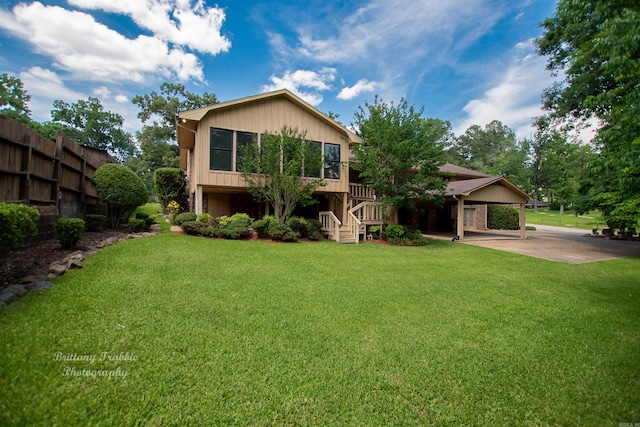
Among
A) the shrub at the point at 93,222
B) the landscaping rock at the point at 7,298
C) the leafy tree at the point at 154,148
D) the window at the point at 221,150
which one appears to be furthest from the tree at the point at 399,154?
the leafy tree at the point at 154,148

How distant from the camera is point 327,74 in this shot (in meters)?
18.7

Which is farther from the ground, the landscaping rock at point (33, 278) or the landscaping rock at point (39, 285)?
the landscaping rock at point (33, 278)

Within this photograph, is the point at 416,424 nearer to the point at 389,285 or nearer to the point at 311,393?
the point at 311,393

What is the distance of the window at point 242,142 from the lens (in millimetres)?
11391

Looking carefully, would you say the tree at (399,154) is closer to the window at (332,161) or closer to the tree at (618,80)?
the window at (332,161)

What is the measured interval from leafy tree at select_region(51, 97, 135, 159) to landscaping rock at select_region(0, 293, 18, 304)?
188 ft

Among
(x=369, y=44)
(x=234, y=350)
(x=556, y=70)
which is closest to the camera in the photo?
(x=234, y=350)

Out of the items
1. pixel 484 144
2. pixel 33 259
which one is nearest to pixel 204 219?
pixel 33 259

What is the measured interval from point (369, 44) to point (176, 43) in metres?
10.1

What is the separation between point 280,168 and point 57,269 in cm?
792

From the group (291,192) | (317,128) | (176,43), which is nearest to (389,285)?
(291,192)

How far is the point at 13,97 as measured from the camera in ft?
119

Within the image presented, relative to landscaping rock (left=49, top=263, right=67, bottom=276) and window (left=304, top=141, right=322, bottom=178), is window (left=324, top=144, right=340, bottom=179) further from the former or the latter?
landscaping rock (left=49, top=263, right=67, bottom=276)

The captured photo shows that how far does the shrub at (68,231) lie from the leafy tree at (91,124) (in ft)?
178
